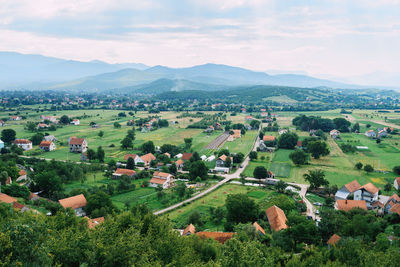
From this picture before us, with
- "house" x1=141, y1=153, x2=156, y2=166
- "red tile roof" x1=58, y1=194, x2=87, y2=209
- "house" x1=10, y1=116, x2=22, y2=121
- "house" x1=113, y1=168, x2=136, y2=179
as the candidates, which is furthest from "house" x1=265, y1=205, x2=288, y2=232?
"house" x1=10, y1=116, x2=22, y2=121

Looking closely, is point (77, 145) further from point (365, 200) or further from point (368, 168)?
point (368, 168)

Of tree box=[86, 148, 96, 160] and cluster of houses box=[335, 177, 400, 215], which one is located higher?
tree box=[86, 148, 96, 160]

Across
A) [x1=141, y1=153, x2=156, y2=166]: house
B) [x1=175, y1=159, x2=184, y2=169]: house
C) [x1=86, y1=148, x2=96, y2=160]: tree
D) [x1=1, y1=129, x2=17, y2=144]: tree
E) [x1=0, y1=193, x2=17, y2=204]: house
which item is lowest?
[x1=175, y1=159, x2=184, y2=169]: house

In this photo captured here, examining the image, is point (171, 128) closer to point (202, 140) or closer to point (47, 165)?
point (202, 140)

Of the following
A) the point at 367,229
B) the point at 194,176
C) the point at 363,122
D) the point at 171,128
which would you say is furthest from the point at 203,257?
the point at 363,122

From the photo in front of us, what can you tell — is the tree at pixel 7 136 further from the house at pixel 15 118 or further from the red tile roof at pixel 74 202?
the red tile roof at pixel 74 202

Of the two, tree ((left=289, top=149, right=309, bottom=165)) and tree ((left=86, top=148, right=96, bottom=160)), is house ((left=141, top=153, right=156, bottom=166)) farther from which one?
tree ((left=289, top=149, right=309, bottom=165))
